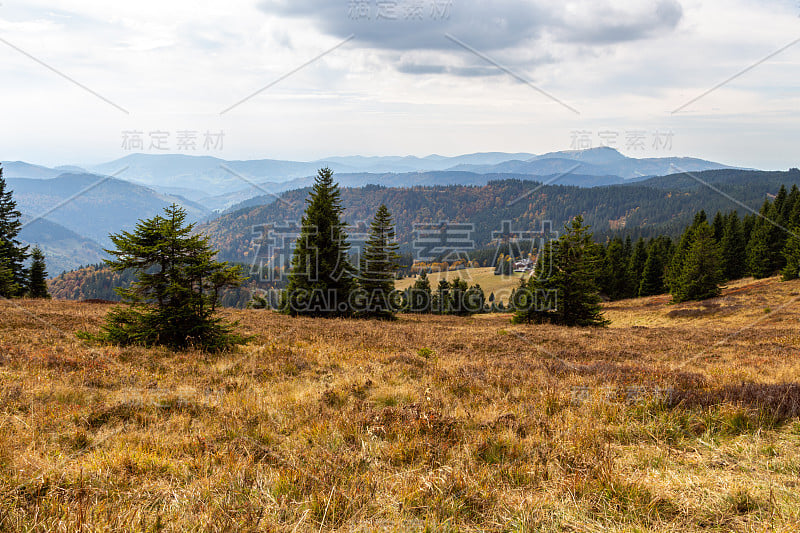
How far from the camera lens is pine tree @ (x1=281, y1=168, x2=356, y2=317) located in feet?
97.6

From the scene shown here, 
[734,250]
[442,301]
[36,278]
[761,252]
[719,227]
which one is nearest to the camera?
[36,278]

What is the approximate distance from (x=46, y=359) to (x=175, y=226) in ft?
13.4

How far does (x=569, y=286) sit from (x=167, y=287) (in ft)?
87.1

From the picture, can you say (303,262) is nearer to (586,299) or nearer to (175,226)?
(175,226)

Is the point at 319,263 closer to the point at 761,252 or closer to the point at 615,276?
the point at 615,276

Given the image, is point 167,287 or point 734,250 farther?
point 734,250

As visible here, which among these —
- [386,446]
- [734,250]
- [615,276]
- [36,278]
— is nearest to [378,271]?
[386,446]

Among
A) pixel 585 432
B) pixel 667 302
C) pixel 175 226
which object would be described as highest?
pixel 175 226

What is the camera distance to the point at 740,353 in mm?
13086

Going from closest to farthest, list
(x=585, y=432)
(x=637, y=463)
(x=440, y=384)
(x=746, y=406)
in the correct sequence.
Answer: (x=637, y=463) < (x=585, y=432) < (x=746, y=406) < (x=440, y=384)

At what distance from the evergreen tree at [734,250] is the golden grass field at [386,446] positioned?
76765 millimetres

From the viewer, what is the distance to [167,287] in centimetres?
1030

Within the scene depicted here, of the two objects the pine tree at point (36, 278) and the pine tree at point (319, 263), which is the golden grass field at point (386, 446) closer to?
the pine tree at point (319, 263)


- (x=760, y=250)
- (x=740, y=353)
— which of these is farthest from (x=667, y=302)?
(x=740, y=353)
